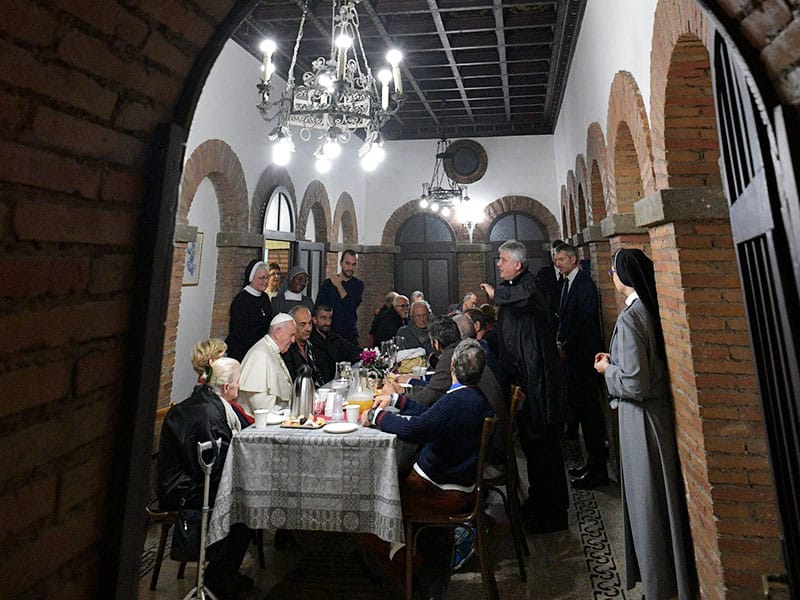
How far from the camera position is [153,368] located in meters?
1.21

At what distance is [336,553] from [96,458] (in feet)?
8.31

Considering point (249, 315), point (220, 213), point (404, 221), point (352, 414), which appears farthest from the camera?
point (404, 221)

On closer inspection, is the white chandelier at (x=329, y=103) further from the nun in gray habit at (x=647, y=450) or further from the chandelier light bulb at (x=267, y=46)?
the nun in gray habit at (x=647, y=450)

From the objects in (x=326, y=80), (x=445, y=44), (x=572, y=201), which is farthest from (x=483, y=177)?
(x=326, y=80)

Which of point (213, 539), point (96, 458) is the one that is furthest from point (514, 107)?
point (96, 458)

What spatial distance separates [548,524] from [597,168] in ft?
12.4

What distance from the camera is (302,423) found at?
2.80 meters

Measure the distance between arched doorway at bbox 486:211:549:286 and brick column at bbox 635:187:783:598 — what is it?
7235mm

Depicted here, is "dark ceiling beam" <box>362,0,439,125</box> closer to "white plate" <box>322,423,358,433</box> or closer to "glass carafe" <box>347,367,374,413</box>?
"glass carafe" <box>347,367,374,413</box>

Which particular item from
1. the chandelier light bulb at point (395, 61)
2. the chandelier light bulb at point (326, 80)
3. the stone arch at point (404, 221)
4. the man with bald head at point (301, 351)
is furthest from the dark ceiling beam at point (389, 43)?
the man with bald head at point (301, 351)

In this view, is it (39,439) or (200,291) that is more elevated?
(200,291)

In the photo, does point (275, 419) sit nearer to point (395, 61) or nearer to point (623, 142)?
point (395, 61)

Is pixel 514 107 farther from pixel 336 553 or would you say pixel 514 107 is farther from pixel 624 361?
pixel 336 553

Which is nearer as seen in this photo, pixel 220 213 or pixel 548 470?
pixel 548 470
